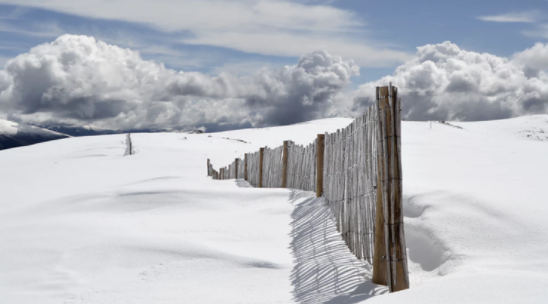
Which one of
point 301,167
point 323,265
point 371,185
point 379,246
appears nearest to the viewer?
point 379,246

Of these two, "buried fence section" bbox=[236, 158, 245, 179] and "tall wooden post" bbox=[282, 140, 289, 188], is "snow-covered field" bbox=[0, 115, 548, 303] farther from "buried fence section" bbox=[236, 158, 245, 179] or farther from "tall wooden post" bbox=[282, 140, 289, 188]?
"buried fence section" bbox=[236, 158, 245, 179]

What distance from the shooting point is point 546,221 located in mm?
4035

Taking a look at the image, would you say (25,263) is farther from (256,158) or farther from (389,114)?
(256,158)

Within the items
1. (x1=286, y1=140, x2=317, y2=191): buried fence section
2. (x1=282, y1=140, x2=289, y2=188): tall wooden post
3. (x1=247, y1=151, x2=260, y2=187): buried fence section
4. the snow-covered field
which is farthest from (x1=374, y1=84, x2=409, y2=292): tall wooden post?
(x1=247, y1=151, x2=260, y2=187): buried fence section

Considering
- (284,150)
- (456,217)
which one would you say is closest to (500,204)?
(456,217)

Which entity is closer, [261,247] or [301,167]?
[261,247]

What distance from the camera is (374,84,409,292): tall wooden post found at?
329 cm

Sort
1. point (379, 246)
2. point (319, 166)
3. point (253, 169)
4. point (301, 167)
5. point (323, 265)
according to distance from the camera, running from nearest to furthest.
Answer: point (379, 246) → point (323, 265) → point (319, 166) → point (301, 167) → point (253, 169)

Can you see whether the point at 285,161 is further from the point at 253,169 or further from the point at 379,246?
the point at 379,246

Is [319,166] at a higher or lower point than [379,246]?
higher

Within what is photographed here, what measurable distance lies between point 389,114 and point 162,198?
4.77m

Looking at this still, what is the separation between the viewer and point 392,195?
3316 millimetres

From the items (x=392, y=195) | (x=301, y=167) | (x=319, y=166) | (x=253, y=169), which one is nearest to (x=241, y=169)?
(x=253, y=169)

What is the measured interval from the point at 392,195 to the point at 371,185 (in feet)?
1.77
